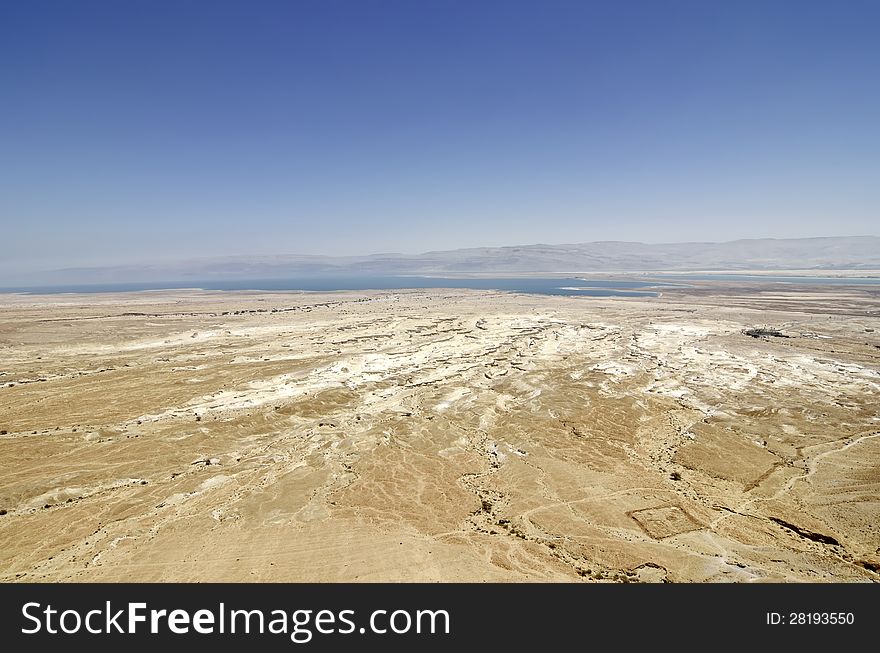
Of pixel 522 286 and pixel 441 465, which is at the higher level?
pixel 522 286

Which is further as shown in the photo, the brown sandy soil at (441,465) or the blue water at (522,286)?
the blue water at (522,286)

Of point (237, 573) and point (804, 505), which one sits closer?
point (237, 573)

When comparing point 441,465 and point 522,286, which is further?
point 522,286

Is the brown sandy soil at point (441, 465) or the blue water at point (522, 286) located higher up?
the blue water at point (522, 286)

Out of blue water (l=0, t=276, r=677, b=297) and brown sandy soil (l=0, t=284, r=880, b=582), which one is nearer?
brown sandy soil (l=0, t=284, r=880, b=582)

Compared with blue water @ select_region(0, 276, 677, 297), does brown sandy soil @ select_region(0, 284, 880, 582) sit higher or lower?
lower

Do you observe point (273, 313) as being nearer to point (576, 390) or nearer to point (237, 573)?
point (576, 390)
